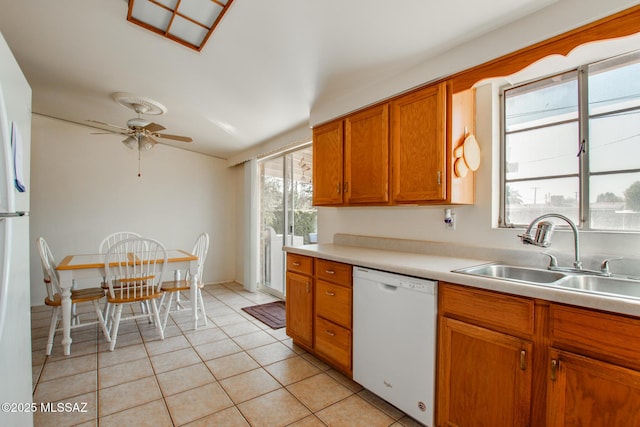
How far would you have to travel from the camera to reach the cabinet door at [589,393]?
105cm

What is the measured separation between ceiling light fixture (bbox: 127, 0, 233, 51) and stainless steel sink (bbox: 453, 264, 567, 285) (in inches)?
80.0

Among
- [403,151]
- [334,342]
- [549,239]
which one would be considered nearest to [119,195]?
[334,342]

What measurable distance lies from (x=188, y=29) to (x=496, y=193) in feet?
7.63

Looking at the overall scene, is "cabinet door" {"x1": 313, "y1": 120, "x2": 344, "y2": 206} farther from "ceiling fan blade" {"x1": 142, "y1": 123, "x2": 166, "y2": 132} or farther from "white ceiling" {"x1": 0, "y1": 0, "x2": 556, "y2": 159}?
"ceiling fan blade" {"x1": 142, "y1": 123, "x2": 166, "y2": 132}

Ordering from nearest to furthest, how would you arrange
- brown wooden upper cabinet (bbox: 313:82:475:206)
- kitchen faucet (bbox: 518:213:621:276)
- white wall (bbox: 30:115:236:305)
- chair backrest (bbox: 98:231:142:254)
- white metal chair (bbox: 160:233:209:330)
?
kitchen faucet (bbox: 518:213:621:276)
brown wooden upper cabinet (bbox: 313:82:475:206)
white metal chair (bbox: 160:233:209:330)
chair backrest (bbox: 98:231:142:254)
white wall (bbox: 30:115:236:305)

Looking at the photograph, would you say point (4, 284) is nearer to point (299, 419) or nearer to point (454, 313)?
point (299, 419)

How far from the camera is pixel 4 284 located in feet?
3.41

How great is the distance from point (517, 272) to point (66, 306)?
3.46 m

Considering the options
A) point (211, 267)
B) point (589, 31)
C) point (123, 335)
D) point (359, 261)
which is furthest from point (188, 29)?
point (211, 267)

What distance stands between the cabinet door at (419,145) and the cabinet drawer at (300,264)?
34.2 inches

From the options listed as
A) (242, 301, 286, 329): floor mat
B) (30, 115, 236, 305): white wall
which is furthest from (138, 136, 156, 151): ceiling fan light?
(242, 301, 286, 329): floor mat

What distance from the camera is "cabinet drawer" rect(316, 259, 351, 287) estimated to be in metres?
2.14

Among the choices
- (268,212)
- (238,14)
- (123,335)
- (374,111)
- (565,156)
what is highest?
(238,14)

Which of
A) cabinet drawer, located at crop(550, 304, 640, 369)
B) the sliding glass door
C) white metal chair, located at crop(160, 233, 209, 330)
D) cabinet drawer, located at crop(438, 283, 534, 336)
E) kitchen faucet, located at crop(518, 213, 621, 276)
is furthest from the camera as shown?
the sliding glass door
